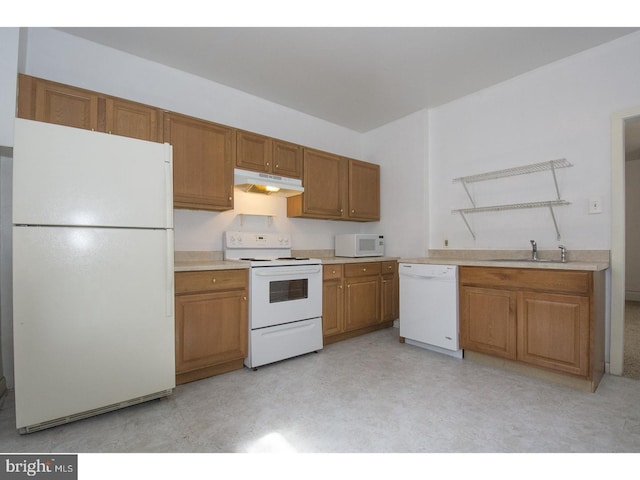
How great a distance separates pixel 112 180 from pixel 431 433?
2239 millimetres

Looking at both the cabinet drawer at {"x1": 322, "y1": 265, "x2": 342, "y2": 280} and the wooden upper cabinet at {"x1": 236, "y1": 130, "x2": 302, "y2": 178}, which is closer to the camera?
the wooden upper cabinet at {"x1": 236, "y1": 130, "x2": 302, "y2": 178}

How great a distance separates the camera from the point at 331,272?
3137 mm

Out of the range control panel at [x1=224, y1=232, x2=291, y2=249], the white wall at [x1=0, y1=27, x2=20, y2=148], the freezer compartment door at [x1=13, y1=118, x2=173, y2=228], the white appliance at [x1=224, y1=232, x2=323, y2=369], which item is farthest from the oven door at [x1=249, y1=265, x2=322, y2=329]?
the white wall at [x1=0, y1=27, x2=20, y2=148]

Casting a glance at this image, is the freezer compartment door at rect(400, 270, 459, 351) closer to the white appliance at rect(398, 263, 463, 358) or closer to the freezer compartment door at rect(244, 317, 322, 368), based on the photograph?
the white appliance at rect(398, 263, 463, 358)

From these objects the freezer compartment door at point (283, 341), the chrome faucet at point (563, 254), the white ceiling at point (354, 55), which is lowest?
the freezer compartment door at point (283, 341)

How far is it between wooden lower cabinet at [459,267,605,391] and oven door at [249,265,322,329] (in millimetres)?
1305

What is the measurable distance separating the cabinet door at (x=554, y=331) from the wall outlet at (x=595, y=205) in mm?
840

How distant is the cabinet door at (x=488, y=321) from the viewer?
2439mm

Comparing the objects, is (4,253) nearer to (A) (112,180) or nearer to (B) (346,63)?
(A) (112,180)

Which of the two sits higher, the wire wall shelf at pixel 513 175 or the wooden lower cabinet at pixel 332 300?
the wire wall shelf at pixel 513 175

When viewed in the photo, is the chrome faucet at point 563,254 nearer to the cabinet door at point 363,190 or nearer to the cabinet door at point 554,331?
the cabinet door at point 554,331

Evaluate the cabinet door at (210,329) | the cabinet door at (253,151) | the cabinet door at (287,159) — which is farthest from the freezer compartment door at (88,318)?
the cabinet door at (287,159)

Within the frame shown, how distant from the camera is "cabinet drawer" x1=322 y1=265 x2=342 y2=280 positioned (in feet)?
10.1

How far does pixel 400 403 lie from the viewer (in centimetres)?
197
